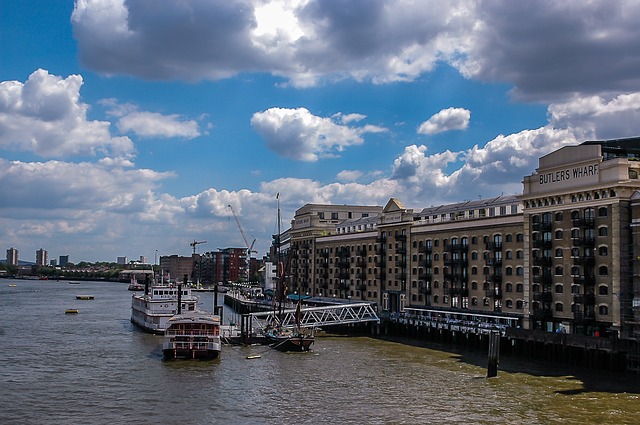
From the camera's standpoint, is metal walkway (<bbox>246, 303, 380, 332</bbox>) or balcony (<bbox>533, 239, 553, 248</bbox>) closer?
balcony (<bbox>533, 239, 553, 248</bbox>)

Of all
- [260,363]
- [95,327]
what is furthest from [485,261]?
[95,327]

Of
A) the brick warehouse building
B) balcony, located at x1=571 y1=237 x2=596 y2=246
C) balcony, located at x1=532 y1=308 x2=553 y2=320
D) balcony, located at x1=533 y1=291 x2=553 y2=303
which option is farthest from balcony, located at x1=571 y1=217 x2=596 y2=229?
balcony, located at x1=532 y1=308 x2=553 y2=320

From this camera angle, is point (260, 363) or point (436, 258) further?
point (436, 258)

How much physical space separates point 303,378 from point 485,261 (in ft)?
144

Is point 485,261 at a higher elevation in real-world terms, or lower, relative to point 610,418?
higher

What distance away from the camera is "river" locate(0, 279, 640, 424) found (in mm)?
55906

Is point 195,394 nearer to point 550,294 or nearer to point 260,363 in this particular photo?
point 260,363

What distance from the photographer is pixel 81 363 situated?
270ft

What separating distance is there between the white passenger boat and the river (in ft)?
50.4

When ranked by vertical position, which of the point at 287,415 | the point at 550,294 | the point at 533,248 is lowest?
the point at 287,415

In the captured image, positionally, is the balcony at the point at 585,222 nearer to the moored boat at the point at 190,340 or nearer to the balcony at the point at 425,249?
the balcony at the point at 425,249

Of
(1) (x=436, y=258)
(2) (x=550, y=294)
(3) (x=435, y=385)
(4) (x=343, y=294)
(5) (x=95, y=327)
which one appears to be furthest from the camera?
(4) (x=343, y=294)

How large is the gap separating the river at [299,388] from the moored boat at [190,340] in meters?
2.10

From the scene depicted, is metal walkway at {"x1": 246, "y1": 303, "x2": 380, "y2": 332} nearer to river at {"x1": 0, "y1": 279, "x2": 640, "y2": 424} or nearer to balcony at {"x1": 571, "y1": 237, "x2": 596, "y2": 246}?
river at {"x1": 0, "y1": 279, "x2": 640, "y2": 424}
